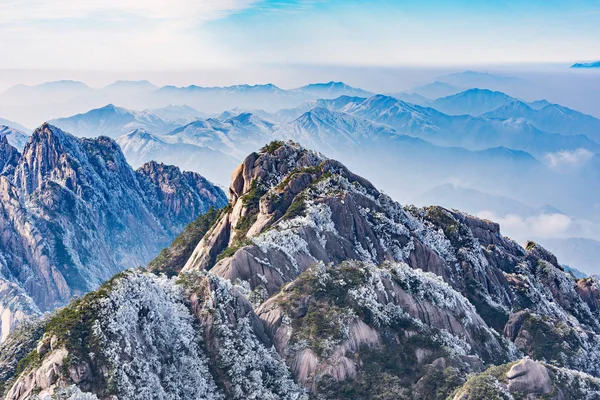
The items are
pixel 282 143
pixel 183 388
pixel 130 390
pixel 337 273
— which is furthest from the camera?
pixel 282 143

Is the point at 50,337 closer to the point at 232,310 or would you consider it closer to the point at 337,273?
the point at 232,310

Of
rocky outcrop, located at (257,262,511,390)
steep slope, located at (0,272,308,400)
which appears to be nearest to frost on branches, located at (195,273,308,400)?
steep slope, located at (0,272,308,400)

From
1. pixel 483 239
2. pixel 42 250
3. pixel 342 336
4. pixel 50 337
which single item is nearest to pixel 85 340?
pixel 50 337

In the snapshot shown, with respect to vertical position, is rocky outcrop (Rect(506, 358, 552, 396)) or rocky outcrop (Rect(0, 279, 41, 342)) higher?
rocky outcrop (Rect(506, 358, 552, 396))

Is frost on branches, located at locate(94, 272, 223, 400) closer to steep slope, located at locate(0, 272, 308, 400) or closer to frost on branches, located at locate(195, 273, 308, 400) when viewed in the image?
steep slope, located at locate(0, 272, 308, 400)

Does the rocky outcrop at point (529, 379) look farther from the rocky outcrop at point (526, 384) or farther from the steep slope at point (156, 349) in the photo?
the steep slope at point (156, 349)

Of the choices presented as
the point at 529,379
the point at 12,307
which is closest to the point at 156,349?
the point at 529,379

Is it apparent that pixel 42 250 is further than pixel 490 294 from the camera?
Yes

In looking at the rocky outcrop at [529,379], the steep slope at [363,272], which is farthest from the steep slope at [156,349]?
the rocky outcrop at [529,379]
